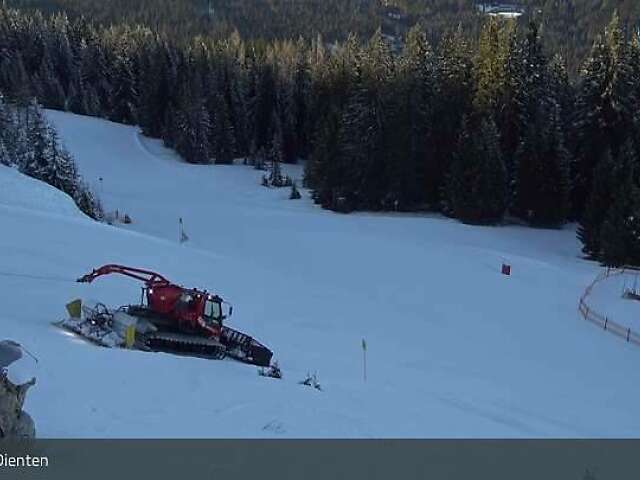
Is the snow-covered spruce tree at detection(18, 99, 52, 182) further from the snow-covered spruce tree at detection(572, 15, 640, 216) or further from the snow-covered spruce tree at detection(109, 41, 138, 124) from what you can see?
the snow-covered spruce tree at detection(109, 41, 138, 124)

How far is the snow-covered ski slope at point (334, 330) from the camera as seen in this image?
1130 centimetres

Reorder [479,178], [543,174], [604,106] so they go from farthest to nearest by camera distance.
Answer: [604,106] < [543,174] < [479,178]

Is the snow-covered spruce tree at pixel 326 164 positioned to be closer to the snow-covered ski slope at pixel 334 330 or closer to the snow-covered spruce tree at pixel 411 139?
the snow-covered spruce tree at pixel 411 139

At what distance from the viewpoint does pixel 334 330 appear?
1908 cm

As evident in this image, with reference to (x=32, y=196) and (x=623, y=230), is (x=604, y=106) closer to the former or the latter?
(x=623, y=230)

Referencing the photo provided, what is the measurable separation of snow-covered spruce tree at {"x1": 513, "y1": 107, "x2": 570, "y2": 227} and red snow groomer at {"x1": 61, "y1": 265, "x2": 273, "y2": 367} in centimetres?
2908

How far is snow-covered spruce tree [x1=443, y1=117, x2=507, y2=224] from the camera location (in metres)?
40.5

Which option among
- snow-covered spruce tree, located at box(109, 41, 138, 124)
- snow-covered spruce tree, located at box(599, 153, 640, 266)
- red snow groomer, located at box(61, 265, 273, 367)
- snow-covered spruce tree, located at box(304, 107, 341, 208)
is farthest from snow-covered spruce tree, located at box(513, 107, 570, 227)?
snow-covered spruce tree, located at box(109, 41, 138, 124)

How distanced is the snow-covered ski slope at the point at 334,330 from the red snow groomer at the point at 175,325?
784 mm
